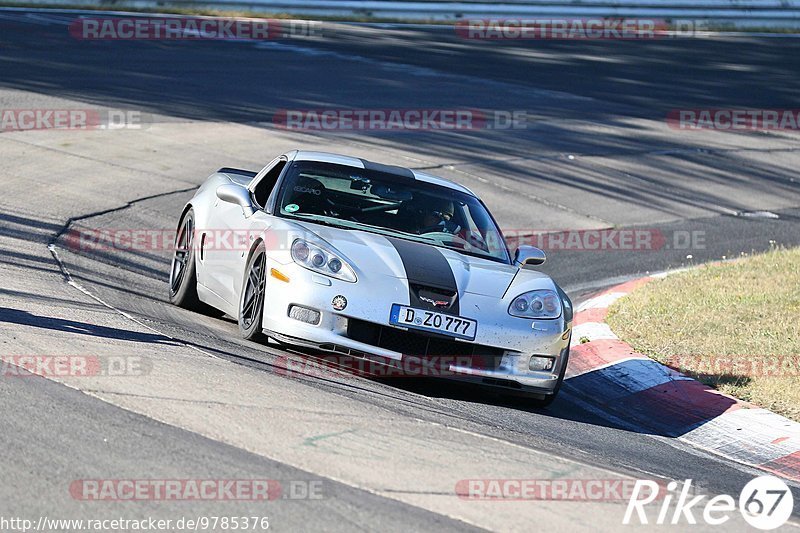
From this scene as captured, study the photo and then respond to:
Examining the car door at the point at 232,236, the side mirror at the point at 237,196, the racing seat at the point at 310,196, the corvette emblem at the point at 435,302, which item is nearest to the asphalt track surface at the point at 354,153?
the car door at the point at 232,236

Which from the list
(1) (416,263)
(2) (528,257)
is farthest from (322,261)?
(2) (528,257)

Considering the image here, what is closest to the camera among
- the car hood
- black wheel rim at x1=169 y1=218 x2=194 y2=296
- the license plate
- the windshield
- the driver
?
the license plate

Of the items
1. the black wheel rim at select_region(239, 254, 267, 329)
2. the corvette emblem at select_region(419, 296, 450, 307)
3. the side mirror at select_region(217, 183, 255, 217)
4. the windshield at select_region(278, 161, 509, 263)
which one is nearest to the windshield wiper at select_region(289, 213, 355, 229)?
the windshield at select_region(278, 161, 509, 263)

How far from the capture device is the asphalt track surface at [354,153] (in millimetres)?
4770

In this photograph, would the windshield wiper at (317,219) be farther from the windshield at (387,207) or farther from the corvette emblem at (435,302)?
the corvette emblem at (435,302)

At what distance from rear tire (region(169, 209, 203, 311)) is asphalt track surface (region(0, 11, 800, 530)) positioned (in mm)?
203

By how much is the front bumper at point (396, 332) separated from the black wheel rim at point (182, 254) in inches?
72.9

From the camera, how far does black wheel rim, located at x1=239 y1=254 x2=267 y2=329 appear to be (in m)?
7.13

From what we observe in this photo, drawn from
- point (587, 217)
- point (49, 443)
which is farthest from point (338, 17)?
point (49, 443)

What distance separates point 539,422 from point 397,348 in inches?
35.6

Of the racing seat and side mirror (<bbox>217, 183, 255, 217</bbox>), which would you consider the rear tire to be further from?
the racing seat

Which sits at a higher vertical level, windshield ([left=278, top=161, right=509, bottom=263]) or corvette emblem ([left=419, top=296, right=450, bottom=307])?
windshield ([left=278, top=161, right=509, bottom=263])

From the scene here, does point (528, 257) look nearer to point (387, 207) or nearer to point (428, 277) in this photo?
point (387, 207)

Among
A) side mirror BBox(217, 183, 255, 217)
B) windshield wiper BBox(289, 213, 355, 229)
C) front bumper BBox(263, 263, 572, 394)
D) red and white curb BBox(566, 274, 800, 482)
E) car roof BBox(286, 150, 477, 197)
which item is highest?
car roof BBox(286, 150, 477, 197)
